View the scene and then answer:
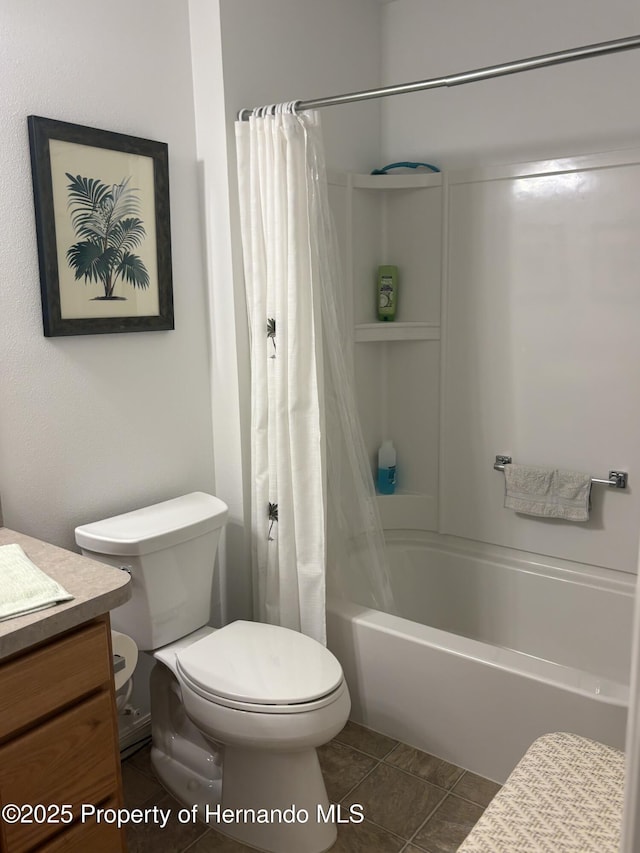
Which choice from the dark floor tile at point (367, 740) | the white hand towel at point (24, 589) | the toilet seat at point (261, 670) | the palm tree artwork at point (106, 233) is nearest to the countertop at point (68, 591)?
the white hand towel at point (24, 589)

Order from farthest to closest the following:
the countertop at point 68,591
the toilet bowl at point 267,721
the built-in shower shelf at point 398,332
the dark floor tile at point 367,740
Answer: the built-in shower shelf at point 398,332 → the dark floor tile at point 367,740 → the toilet bowl at point 267,721 → the countertop at point 68,591

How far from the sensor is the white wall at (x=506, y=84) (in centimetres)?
245

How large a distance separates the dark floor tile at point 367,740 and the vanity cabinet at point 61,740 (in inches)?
35.2

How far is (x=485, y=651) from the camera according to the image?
212 cm

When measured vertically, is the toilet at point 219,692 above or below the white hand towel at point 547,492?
below

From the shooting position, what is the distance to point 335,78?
2.73 meters

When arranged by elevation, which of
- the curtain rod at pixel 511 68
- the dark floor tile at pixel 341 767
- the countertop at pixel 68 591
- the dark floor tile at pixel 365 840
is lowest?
the dark floor tile at pixel 365 840

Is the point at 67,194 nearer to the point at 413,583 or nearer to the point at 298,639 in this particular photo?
the point at 298,639

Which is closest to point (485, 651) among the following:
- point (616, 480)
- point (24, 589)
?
point (616, 480)

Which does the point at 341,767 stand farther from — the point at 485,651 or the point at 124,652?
the point at 124,652

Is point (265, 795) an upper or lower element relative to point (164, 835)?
upper

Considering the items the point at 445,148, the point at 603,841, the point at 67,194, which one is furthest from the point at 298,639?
the point at 445,148

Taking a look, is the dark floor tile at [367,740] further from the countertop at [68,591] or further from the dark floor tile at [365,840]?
the countertop at [68,591]

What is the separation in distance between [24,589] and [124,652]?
1.56ft
